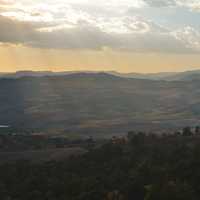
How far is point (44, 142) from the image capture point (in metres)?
181

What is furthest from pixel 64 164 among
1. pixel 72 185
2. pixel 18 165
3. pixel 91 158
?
pixel 72 185

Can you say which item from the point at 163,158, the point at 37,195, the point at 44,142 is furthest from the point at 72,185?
the point at 44,142

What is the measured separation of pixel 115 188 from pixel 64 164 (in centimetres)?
3294

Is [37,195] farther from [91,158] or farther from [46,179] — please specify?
[91,158]

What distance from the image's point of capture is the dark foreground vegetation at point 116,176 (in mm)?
59891

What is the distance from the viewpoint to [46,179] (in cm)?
8412

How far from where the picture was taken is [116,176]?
76500 mm

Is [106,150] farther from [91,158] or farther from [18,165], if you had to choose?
[18,165]

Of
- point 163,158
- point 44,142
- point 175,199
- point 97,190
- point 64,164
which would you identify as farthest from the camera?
point 44,142

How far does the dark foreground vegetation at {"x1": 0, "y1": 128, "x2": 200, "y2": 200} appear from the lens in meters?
59.9

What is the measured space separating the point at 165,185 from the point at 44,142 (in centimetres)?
12946

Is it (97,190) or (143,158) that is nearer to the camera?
(97,190)

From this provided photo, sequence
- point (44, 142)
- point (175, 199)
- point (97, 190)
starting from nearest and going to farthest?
point (175, 199), point (97, 190), point (44, 142)

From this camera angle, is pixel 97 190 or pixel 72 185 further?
pixel 72 185
